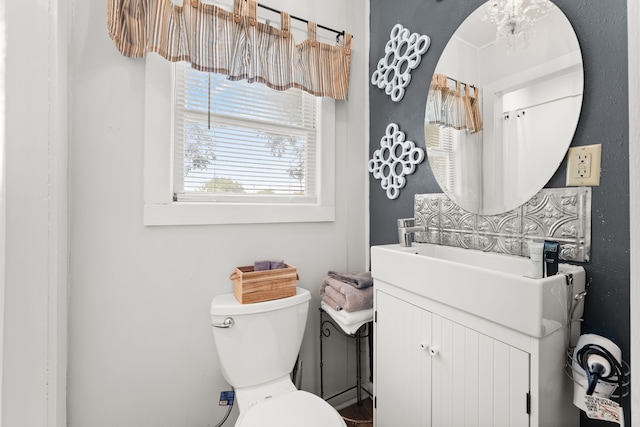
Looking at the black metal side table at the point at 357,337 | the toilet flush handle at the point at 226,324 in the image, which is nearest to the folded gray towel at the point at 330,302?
the black metal side table at the point at 357,337

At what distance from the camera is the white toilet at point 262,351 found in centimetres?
115

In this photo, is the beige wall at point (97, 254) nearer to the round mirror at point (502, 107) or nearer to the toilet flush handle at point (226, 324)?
the toilet flush handle at point (226, 324)

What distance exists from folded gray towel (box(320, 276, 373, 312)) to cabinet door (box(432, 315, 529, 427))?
0.41m

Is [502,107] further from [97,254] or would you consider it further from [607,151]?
[97,254]

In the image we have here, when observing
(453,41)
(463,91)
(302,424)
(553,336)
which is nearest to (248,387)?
(302,424)

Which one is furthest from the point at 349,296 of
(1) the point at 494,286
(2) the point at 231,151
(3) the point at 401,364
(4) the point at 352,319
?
(2) the point at 231,151

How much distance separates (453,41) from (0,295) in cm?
175

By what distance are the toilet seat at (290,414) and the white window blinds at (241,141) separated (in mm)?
896

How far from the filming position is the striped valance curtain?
1.17 m

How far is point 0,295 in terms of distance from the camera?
0.77 meters

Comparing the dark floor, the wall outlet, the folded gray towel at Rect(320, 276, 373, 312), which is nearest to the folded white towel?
the folded gray towel at Rect(320, 276, 373, 312)

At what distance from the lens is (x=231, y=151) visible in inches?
57.1

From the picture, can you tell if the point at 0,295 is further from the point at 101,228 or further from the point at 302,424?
the point at 302,424

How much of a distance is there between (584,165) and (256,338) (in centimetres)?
132
